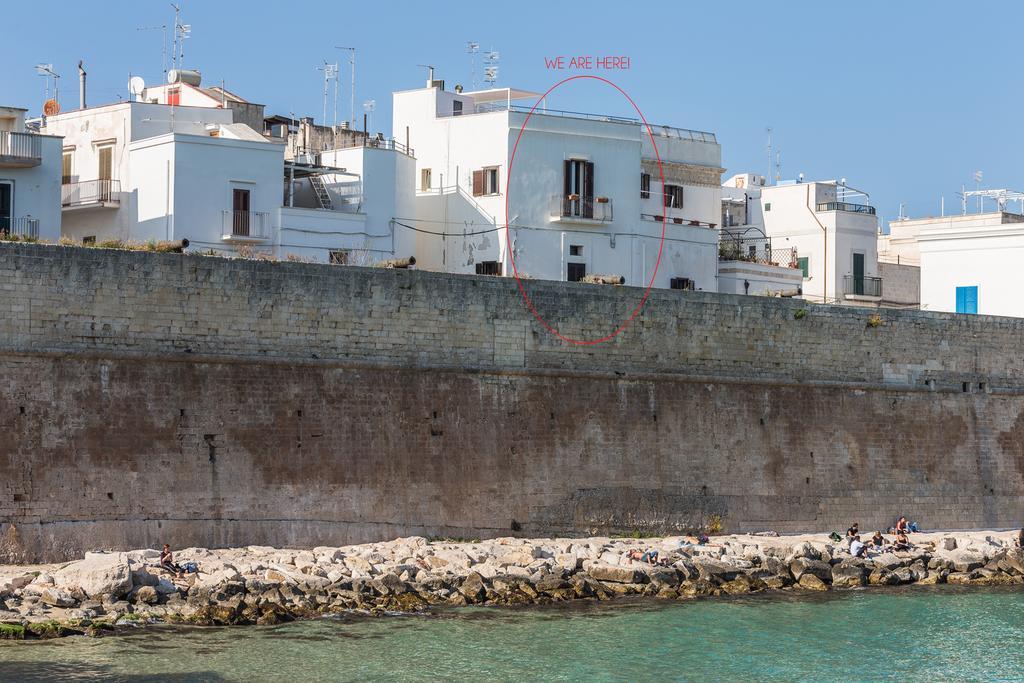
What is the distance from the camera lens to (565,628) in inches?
771

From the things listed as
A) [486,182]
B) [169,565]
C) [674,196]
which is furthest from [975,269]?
[169,565]

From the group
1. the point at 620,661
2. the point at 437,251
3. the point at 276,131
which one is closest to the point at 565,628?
the point at 620,661

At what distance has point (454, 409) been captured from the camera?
23156mm

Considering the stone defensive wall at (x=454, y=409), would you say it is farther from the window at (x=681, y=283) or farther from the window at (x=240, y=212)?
the window at (x=681, y=283)

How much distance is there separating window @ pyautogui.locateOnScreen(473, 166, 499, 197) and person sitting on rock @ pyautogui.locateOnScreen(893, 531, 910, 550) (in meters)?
11.0

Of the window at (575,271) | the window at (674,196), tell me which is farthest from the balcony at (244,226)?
the window at (674,196)

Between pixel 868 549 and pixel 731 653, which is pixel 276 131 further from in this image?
pixel 731 653

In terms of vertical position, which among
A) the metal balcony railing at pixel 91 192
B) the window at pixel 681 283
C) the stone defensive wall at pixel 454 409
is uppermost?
the metal balcony railing at pixel 91 192

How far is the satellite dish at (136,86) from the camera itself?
110 feet

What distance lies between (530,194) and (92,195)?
871 cm

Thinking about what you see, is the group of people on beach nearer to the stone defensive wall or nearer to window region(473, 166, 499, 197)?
the stone defensive wall

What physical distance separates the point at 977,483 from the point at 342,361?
42.6ft

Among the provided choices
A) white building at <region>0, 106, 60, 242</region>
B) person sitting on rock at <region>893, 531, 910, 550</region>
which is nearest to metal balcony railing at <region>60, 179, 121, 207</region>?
white building at <region>0, 106, 60, 242</region>

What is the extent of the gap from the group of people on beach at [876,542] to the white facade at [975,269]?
8.52 m
